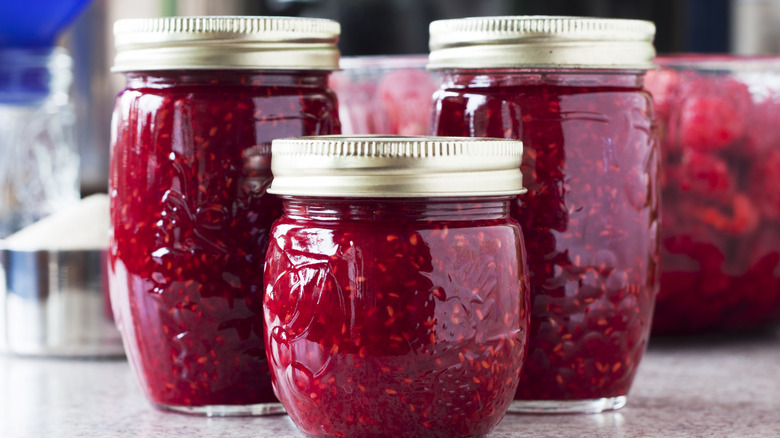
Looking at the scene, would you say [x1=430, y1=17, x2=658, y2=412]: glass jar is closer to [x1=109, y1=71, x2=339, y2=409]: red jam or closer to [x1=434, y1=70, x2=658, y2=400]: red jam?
[x1=434, y1=70, x2=658, y2=400]: red jam

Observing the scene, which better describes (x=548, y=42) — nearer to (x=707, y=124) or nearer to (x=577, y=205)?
(x=577, y=205)

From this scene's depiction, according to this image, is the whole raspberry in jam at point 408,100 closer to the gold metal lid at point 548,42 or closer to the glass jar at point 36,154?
the gold metal lid at point 548,42

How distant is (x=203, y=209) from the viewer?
739 mm

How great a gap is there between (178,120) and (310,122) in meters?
0.09

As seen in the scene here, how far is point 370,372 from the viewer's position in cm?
65

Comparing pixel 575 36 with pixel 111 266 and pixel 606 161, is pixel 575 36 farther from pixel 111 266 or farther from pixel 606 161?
pixel 111 266

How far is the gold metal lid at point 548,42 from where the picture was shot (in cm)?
74

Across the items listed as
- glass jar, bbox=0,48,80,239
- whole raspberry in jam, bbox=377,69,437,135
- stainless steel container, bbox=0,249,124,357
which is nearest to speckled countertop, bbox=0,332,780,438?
stainless steel container, bbox=0,249,124,357

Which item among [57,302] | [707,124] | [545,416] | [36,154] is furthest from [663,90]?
[36,154]

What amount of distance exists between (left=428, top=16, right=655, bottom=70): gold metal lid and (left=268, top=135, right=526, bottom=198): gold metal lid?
0.10 m

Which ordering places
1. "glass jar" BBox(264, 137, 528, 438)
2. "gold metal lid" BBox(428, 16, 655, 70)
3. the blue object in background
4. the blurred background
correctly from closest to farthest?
1. "glass jar" BBox(264, 137, 528, 438)
2. "gold metal lid" BBox(428, 16, 655, 70)
3. the blurred background
4. the blue object in background

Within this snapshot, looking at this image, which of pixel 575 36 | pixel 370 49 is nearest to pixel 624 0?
pixel 370 49

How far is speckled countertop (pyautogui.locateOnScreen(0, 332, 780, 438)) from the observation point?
0.77m

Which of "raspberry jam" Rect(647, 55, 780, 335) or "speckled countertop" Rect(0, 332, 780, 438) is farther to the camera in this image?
"raspberry jam" Rect(647, 55, 780, 335)
